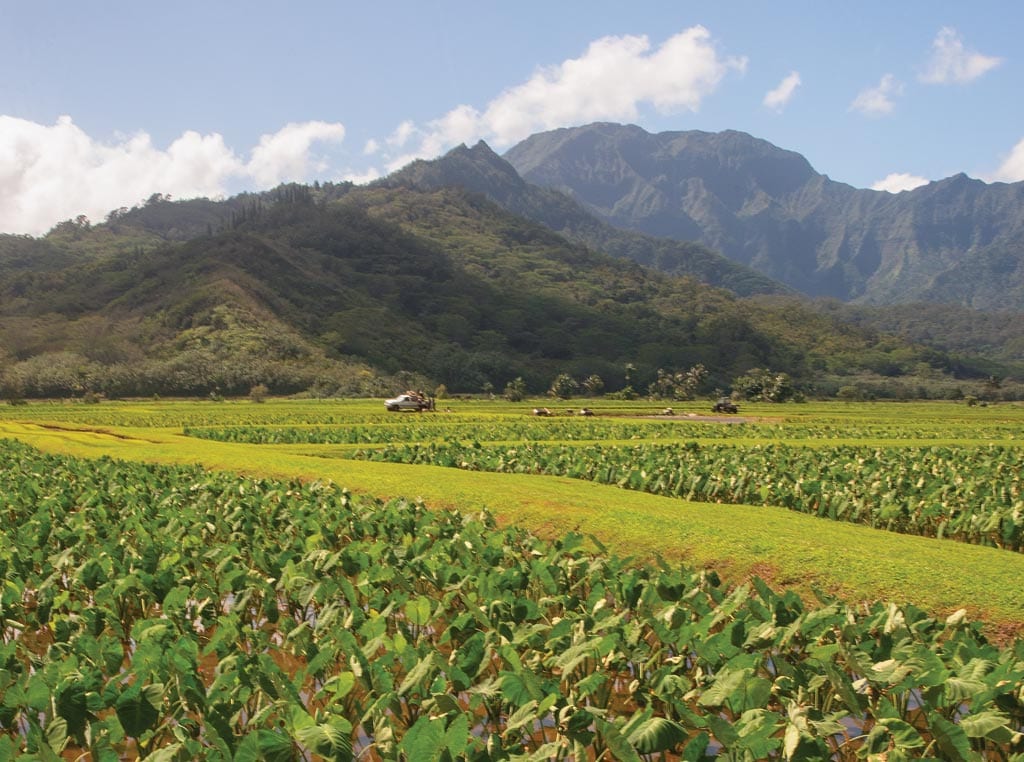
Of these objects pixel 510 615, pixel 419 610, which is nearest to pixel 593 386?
pixel 510 615

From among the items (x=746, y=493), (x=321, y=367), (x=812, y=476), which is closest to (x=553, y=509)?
(x=746, y=493)

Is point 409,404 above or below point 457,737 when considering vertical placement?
below

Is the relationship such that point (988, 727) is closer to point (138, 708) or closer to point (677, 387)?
point (138, 708)

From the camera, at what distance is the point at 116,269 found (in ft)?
598

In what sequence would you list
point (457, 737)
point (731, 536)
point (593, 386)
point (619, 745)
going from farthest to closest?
point (593, 386) < point (731, 536) < point (619, 745) < point (457, 737)

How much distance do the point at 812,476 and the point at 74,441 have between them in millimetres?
26704

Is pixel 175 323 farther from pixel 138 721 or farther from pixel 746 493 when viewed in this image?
pixel 138 721

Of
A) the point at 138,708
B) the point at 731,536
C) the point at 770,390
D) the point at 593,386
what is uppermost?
the point at 138,708

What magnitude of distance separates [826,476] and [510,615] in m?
15.2

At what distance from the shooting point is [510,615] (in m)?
7.96

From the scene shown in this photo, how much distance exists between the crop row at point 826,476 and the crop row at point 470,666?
24.1ft

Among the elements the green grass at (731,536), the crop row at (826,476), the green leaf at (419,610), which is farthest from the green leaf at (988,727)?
the crop row at (826,476)

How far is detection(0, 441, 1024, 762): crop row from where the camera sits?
5.26 m

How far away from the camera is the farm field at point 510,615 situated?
18.3ft
